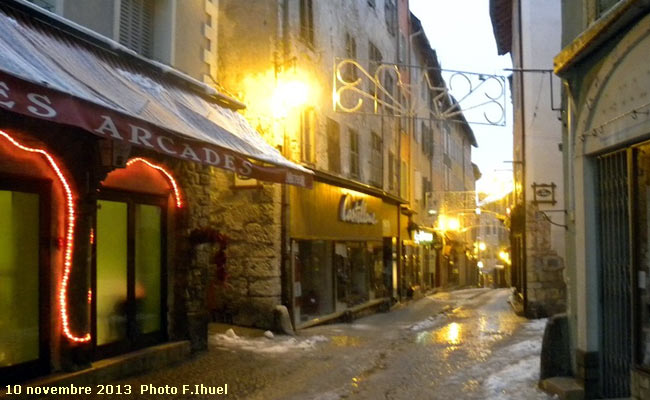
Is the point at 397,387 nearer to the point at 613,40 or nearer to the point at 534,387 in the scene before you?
the point at 534,387

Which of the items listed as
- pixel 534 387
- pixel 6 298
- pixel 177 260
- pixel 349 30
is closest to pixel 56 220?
pixel 6 298

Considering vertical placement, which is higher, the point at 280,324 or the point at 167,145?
the point at 167,145

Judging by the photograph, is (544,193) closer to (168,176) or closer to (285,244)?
(285,244)

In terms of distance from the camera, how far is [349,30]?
19594mm

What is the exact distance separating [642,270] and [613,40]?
227 cm

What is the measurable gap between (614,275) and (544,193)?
411 inches

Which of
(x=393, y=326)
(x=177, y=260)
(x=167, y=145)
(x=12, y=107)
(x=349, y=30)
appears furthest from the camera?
(x=349, y=30)

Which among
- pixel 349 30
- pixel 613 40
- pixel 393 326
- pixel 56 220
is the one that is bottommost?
pixel 393 326

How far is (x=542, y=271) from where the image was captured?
17875 mm

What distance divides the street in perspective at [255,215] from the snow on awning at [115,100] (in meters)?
0.03

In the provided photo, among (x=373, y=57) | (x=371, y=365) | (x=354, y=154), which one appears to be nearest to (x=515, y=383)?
(x=371, y=365)

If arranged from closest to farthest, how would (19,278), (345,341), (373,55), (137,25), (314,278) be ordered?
(19,278), (137,25), (345,341), (314,278), (373,55)

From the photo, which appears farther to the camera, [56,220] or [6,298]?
[56,220]

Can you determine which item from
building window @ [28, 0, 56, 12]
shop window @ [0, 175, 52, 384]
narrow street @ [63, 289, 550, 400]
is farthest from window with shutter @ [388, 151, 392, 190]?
shop window @ [0, 175, 52, 384]
